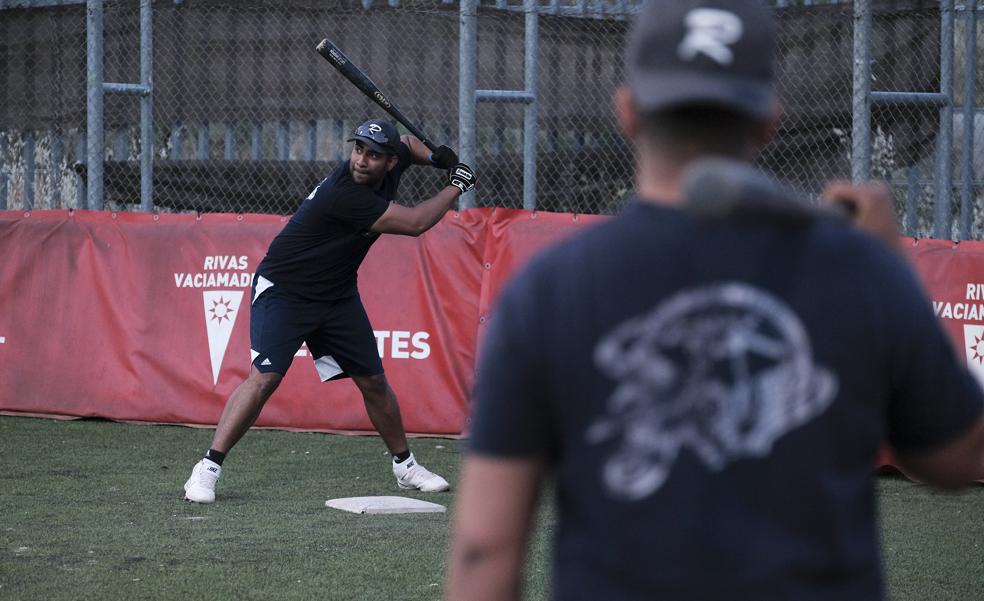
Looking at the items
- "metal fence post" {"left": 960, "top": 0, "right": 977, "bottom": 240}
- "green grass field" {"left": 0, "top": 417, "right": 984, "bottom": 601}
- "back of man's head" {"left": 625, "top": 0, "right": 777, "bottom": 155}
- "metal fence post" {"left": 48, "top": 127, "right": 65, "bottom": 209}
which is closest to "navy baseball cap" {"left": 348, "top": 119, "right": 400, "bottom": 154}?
"green grass field" {"left": 0, "top": 417, "right": 984, "bottom": 601}

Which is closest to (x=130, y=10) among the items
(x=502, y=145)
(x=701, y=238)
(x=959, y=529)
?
(x=502, y=145)

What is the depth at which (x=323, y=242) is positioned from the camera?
7316 millimetres

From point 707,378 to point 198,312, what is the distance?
27.5ft

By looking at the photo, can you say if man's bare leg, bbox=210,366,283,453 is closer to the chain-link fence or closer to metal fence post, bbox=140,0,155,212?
the chain-link fence

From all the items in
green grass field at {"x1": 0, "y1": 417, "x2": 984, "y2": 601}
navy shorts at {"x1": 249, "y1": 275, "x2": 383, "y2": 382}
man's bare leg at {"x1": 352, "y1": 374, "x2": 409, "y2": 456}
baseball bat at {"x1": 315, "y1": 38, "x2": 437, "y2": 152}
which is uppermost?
baseball bat at {"x1": 315, "y1": 38, "x2": 437, "y2": 152}

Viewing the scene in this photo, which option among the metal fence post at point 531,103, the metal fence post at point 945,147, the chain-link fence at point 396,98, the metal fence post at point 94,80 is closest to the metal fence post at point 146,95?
the chain-link fence at point 396,98

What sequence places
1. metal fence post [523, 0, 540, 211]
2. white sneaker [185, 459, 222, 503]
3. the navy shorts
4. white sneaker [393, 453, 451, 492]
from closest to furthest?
white sneaker [185, 459, 222, 503] < the navy shorts < white sneaker [393, 453, 451, 492] < metal fence post [523, 0, 540, 211]

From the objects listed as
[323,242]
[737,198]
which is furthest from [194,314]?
[737,198]

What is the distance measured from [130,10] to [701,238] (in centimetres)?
934

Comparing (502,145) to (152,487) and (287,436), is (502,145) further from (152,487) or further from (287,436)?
(152,487)

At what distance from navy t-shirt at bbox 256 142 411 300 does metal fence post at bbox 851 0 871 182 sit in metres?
2.97

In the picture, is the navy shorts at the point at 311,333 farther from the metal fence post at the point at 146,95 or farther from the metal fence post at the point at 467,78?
the metal fence post at the point at 146,95

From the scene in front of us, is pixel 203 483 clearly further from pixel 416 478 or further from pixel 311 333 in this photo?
pixel 416 478

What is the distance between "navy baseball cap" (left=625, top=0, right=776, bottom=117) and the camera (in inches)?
68.6
